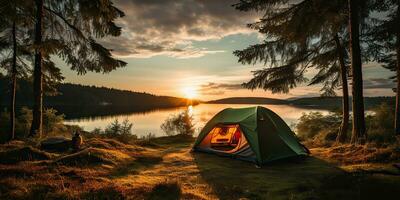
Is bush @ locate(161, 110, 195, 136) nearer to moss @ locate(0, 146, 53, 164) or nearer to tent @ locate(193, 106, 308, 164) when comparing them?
tent @ locate(193, 106, 308, 164)

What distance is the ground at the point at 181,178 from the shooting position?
6.50m

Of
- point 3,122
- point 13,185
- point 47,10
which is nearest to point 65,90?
point 3,122

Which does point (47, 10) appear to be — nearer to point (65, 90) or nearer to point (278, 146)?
point (278, 146)

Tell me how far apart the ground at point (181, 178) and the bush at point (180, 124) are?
15027mm

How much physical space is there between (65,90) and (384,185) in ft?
473

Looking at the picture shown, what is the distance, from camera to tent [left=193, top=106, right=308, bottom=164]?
11.2 m

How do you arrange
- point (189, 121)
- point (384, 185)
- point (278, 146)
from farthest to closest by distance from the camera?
1. point (189, 121)
2. point (278, 146)
3. point (384, 185)

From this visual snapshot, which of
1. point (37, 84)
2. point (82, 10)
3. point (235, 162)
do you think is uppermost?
point (82, 10)

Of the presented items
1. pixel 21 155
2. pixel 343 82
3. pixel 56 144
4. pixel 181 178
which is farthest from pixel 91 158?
pixel 343 82

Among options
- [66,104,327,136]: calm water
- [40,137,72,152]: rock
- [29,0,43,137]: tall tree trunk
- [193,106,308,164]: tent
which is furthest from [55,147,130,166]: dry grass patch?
[66,104,327,136]: calm water

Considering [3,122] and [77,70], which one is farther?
[3,122]

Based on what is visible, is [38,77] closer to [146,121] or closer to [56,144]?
[56,144]

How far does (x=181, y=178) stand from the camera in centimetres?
893

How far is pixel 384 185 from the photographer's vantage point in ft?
20.2
